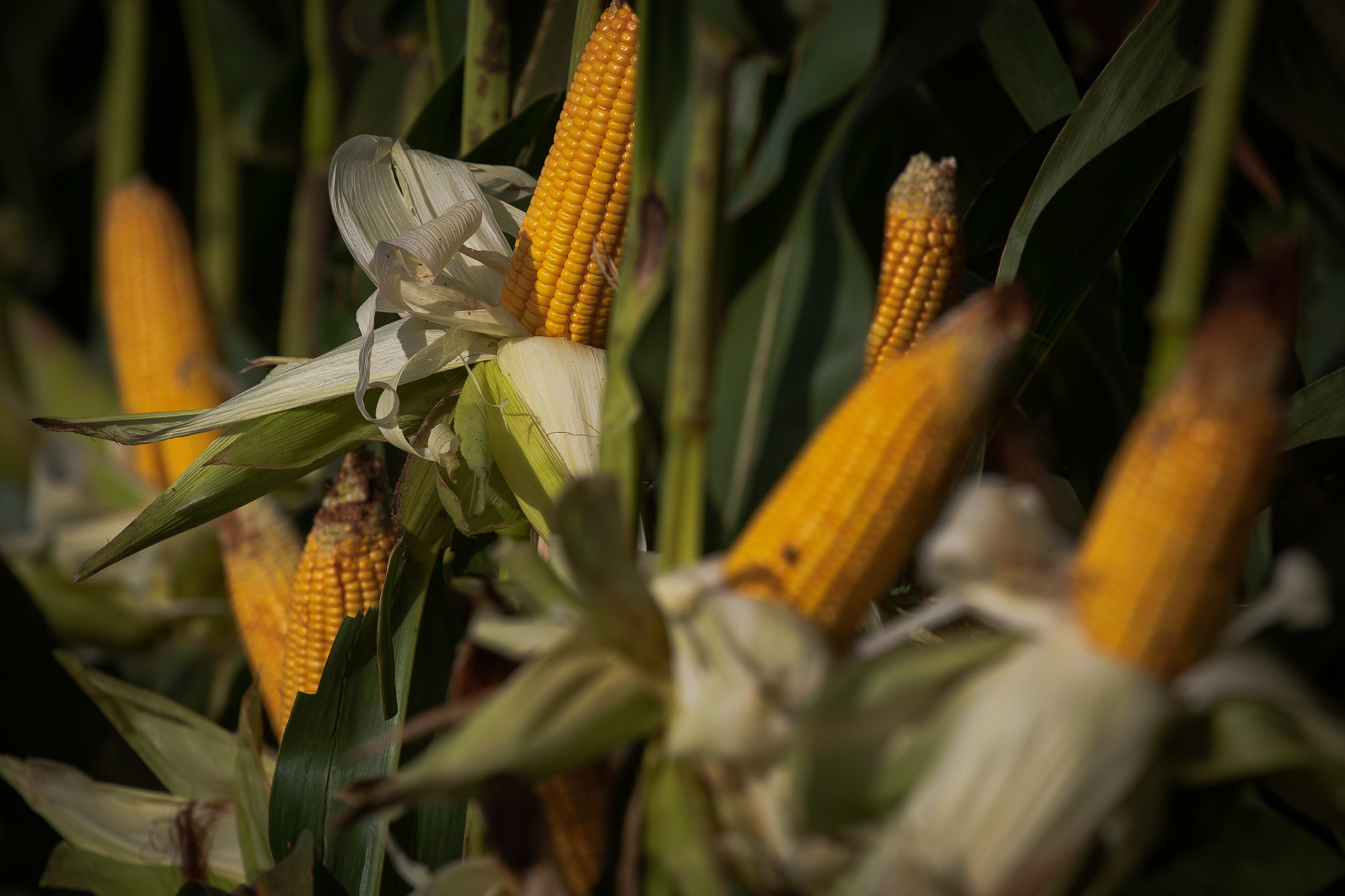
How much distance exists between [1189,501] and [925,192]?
0.72 feet

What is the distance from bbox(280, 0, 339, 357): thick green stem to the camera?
109cm

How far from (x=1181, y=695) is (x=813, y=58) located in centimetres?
23

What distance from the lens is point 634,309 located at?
0.34 m

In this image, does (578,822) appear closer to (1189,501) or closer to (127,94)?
(1189,501)

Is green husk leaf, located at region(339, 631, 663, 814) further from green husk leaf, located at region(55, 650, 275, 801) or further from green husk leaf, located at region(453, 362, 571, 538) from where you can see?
green husk leaf, located at region(55, 650, 275, 801)

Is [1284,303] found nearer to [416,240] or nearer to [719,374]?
[719,374]

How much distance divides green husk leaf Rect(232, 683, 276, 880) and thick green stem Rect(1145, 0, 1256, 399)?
45 centimetres

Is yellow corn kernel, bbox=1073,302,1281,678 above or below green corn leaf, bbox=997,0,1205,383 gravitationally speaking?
below

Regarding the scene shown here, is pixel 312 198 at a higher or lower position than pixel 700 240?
higher

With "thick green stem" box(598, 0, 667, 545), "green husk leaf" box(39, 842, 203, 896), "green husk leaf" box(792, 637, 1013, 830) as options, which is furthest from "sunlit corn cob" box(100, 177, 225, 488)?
"green husk leaf" box(792, 637, 1013, 830)

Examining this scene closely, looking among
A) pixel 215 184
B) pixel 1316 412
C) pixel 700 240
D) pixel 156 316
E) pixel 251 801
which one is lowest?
pixel 1316 412

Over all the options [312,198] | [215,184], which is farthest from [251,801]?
[215,184]

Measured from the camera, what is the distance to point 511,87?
0.62m

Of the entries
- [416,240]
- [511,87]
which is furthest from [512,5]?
[416,240]
